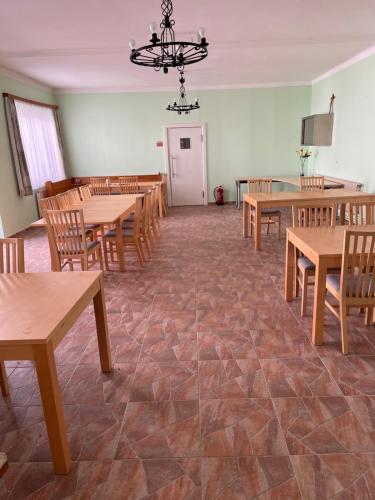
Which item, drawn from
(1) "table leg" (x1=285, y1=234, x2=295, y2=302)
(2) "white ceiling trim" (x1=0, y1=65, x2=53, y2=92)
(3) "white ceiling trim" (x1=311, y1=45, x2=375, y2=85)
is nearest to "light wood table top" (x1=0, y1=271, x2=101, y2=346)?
(1) "table leg" (x1=285, y1=234, x2=295, y2=302)

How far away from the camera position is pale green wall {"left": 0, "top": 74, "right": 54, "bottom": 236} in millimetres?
5848

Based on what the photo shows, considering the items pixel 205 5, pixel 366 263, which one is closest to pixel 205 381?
pixel 366 263

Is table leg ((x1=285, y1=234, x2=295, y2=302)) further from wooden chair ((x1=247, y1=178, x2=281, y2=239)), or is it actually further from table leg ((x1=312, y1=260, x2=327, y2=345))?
wooden chair ((x1=247, y1=178, x2=281, y2=239))

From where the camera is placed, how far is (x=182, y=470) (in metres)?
1.57

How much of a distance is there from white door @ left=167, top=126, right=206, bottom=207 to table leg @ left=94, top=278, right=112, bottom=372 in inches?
271

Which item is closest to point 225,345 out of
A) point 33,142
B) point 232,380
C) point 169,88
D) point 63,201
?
point 232,380

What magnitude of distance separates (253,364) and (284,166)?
7.20 m

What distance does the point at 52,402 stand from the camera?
1459 mm

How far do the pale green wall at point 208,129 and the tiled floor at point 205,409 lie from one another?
19.3 ft

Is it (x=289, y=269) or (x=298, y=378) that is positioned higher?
(x=289, y=269)

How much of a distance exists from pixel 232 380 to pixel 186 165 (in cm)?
708

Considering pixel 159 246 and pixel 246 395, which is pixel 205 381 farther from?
pixel 159 246

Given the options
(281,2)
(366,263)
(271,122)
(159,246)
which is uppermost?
(281,2)

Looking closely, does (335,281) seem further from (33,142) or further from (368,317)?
(33,142)
